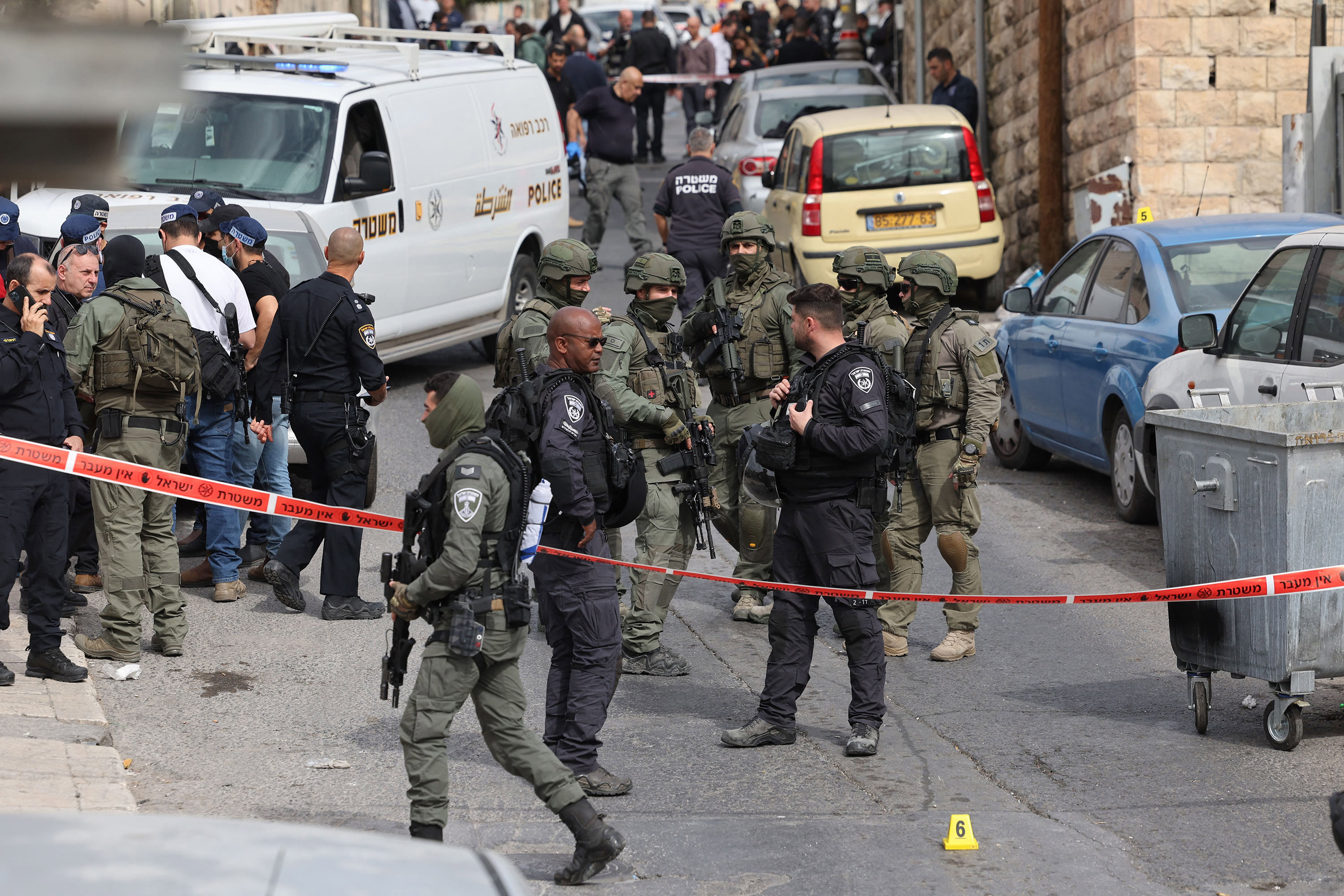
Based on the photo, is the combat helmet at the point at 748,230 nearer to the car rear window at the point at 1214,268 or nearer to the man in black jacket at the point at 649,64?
the car rear window at the point at 1214,268

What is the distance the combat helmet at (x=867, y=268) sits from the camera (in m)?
7.85

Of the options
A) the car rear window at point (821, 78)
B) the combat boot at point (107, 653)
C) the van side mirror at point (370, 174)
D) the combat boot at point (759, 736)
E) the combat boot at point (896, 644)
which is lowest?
the combat boot at point (896, 644)

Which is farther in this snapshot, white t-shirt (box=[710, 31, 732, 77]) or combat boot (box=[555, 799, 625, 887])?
white t-shirt (box=[710, 31, 732, 77])

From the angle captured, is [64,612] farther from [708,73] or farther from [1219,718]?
[708,73]

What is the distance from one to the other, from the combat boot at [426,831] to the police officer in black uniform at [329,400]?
3.20 metres

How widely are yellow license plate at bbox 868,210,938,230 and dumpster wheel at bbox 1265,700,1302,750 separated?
9.13 meters

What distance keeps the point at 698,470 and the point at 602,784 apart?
6.93ft

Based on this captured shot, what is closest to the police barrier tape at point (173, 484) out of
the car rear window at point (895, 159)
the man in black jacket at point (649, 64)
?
the car rear window at point (895, 159)

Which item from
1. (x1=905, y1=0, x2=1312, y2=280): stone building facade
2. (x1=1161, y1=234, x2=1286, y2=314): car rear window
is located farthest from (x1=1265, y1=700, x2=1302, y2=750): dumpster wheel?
(x1=905, y1=0, x2=1312, y2=280): stone building facade

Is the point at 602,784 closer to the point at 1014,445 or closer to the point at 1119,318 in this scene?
the point at 1119,318

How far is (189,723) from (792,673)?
96.8 inches

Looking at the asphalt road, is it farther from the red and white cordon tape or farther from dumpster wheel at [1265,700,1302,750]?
the red and white cordon tape

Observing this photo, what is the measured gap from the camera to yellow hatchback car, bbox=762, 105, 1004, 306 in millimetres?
14547

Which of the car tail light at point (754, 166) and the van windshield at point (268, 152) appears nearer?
the van windshield at point (268, 152)
